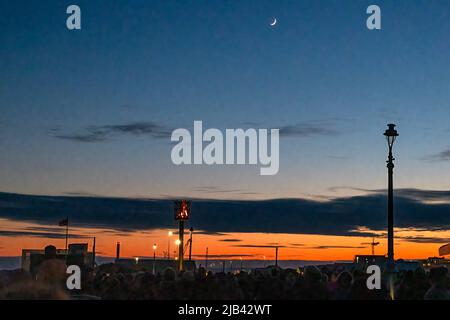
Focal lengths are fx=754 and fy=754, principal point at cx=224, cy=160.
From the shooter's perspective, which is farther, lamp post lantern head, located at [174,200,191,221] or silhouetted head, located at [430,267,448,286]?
lamp post lantern head, located at [174,200,191,221]

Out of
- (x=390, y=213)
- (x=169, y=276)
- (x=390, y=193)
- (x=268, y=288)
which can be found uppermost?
(x=390, y=193)

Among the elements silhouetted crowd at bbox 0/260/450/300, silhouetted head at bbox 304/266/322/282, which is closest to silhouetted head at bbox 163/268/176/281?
silhouetted crowd at bbox 0/260/450/300

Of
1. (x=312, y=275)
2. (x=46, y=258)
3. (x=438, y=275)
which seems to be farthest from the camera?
(x=46, y=258)

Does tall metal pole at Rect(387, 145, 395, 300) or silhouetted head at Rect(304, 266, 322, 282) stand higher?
tall metal pole at Rect(387, 145, 395, 300)

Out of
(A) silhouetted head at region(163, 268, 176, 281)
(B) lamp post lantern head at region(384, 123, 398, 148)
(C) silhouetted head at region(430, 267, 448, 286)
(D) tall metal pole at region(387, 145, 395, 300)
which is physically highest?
(B) lamp post lantern head at region(384, 123, 398, 148)

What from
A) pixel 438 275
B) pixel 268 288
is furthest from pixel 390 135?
pixel 268 288

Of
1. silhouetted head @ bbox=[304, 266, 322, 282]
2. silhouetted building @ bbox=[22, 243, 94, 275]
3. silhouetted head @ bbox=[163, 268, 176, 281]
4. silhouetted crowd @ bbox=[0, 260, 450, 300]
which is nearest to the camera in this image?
silhouetted crowd @ bbox=[0, 260, 450, 300]

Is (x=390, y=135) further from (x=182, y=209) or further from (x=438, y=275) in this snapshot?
(x=182, y=209)

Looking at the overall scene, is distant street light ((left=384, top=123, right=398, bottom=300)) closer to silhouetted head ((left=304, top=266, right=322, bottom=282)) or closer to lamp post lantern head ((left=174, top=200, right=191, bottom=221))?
silhouetted head ((left=304, top=266, right=322, bottom=282))

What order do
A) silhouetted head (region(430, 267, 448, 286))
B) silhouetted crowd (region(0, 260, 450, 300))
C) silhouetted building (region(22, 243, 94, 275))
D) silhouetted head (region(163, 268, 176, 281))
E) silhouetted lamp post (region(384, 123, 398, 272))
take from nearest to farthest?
silhouetted lamp post (region(384, 123, 398, 272))
silhouetted crowd (region(0, 260, 450, 300))
silhouetted head (region(430, 267, 448, 286))
silhouetted head (region(163, 268, 176, 281))
silhouetted building (region(22, 243, 94, 275))

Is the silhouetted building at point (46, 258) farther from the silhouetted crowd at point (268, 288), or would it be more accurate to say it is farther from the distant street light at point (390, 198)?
the distant street light at point (390, 198)

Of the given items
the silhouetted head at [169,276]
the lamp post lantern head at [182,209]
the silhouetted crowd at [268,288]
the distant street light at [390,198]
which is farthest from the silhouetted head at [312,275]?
the lamp post lantern head at [182,209]

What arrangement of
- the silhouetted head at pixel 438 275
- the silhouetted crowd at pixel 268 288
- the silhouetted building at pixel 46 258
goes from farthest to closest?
the silhouetted building at pixel 46 258 → the silhouetted head at pixel 438 275 → the silhouetted crowd at pixel 268 288
